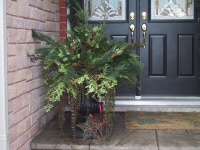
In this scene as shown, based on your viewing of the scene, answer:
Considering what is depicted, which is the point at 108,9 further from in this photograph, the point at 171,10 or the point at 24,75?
the point at 24,75

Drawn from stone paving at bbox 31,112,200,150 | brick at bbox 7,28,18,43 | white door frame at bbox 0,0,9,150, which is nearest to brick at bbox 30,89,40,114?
stone paving at bbox 31,112,200,150

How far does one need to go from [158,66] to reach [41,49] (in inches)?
79.7

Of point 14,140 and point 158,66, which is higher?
point 158,66

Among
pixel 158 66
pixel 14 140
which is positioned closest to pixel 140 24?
pixel 158 66

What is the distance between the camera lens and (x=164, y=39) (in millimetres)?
5594

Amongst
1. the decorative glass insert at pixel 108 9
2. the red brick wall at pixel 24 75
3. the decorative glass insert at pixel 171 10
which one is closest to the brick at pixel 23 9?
the red brick wall at pixel 24 75

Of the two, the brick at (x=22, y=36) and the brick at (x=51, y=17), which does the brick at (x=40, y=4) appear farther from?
the brick at (x=22, y=36)

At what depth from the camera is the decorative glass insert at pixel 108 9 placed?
5590 millimetres

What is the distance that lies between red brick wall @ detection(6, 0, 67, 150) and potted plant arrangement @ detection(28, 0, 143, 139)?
0.16 meters

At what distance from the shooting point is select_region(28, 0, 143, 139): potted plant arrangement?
12.3 ft

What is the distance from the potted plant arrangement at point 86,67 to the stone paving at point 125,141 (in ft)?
0.50

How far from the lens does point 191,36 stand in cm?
555

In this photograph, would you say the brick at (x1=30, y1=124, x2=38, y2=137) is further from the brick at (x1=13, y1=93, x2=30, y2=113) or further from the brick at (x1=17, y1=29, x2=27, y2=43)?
the brick at (x1=17, y1=29, x2=27, y2=43)

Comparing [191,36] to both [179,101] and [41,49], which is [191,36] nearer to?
[179,101]
